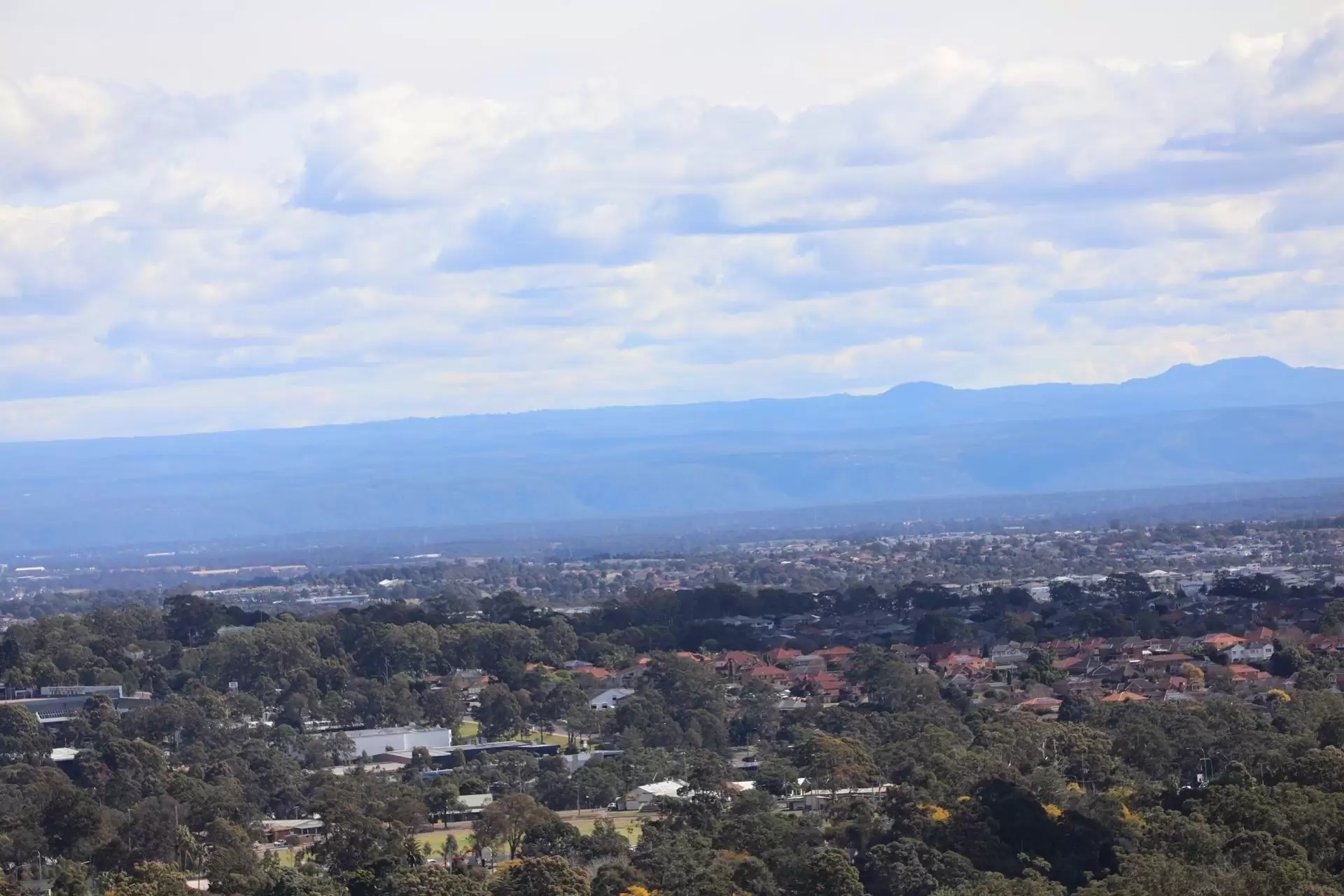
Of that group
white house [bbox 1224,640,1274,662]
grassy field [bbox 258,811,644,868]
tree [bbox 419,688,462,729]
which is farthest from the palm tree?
white house [bbox 1224,640,1274,662]

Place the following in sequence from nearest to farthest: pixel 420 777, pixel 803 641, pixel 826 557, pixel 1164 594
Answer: pixel 420 777, pixel 803 641, pixel 1164 594, pixel 826 557

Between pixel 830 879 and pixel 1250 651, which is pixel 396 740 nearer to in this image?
Answer: pixel 1250 651

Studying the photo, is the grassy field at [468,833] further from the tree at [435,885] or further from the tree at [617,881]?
the tree at [435,885]

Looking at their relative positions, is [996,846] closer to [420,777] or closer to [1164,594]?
[420,777]

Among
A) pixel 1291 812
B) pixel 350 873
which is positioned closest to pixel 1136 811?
pixel 1291 812

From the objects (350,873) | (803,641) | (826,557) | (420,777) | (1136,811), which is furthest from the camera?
(826,557)

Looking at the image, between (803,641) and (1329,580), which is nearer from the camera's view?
(803,641)

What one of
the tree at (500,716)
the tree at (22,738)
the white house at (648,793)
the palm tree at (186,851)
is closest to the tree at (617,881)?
the palm tree at (186,851)
